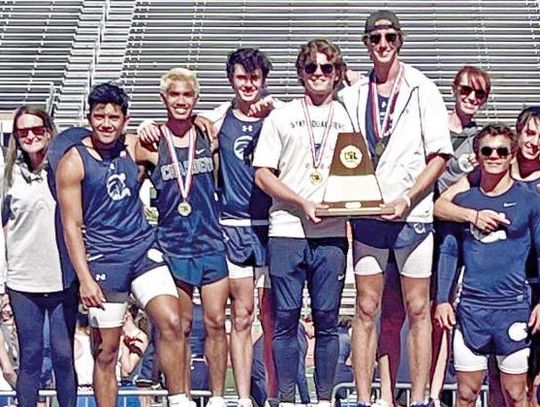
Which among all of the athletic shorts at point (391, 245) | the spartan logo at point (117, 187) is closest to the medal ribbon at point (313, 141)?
the athletic shorts at point (391, 245)

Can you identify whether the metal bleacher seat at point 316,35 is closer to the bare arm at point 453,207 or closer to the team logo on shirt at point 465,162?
the team logo on shirt at point 465,162

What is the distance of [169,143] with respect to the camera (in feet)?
21.1

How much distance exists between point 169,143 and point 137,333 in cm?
246

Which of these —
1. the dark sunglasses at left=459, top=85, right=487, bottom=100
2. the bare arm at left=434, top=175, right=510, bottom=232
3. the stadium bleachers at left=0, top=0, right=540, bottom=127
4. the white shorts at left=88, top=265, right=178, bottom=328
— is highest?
the stadium bleachers at left=0, top=0, right=540, bottom=127

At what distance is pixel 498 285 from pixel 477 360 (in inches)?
15.6

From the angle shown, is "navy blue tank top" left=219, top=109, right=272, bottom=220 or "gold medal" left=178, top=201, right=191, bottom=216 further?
"navy blue tank top" left=219, top=109, right=272, bottom=220

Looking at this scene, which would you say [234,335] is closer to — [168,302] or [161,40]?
[168,302]

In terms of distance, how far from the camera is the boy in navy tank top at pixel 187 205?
6.44m

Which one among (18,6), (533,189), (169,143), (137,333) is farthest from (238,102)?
(18,6)

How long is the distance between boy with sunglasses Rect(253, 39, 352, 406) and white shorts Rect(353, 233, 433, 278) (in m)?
0.09

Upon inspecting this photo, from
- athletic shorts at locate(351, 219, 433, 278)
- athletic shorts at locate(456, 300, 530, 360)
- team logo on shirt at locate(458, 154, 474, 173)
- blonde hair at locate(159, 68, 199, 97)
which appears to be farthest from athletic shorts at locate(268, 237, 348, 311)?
blonde hair at locate(159, 68, 199, 97)

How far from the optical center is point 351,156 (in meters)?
6.20

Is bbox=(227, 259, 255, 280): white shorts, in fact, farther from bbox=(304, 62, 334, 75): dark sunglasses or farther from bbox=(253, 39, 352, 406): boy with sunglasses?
bbox=(304, 62, 334, 75): dark sunglasses

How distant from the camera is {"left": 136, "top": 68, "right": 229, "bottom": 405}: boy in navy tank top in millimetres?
6438
